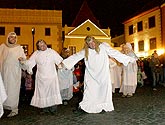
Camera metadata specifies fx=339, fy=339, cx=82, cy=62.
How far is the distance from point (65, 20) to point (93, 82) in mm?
41003

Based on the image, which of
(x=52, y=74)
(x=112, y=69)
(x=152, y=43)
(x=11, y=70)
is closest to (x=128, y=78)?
(x=112, y=69)

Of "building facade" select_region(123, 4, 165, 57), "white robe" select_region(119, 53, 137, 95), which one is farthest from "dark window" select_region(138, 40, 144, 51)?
"white robe" select_region(119, 53, 137, 95)

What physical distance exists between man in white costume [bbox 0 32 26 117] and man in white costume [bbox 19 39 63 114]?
0.74 ft

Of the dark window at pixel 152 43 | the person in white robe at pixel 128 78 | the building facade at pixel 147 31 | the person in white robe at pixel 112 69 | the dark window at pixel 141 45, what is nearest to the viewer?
the person in white robe at pixel 112 69

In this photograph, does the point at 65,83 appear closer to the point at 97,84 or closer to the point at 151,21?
the point at 97,84

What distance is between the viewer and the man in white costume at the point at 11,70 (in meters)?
8.46

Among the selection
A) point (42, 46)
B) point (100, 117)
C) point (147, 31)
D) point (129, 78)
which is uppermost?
point (147, 31)

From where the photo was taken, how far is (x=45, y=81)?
852 centimetres

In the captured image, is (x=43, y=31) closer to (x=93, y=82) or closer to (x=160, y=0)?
(x=160, y=0)

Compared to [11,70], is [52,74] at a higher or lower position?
lower

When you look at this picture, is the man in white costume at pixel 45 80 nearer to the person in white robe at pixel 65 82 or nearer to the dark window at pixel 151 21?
the person in white robe at pixel 65 82

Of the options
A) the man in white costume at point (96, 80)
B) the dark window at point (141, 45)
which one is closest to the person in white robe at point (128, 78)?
the man in white costume at point (96, 80)

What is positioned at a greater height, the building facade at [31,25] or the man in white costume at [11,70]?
the building facade at [31,25]

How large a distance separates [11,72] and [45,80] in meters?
0.88
